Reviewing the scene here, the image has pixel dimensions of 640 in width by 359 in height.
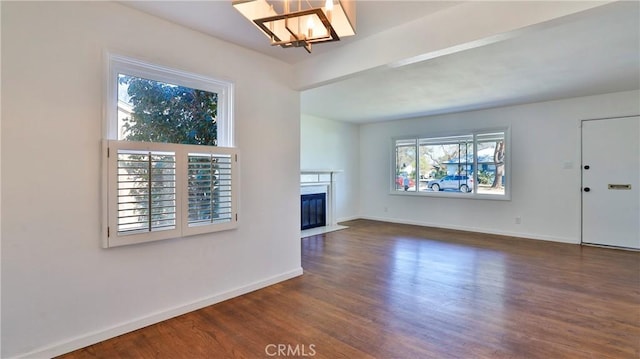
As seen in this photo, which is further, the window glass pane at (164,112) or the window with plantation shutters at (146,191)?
the window glass pane at (164,112)

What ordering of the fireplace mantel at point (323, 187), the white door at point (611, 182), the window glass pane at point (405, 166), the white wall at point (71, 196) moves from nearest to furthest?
the white wall at point (71, 196), the white door at point (611, 182), the fireplace mantel at point (323, 187), the window glass pane at point (405, 166)

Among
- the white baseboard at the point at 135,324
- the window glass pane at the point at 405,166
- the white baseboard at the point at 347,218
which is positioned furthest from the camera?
the white baseboard at the point at 347,218

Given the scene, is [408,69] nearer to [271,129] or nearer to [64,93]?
[271,129]

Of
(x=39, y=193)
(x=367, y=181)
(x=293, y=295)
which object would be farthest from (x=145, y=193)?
(x=367, y=181)

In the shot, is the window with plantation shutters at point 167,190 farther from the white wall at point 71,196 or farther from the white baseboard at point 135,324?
the white baseboard at point 135,324

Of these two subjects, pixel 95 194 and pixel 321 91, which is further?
pixel 321 91

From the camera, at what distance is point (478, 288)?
320 cm

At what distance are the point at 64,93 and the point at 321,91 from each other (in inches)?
122

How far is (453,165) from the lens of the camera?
6484 mm

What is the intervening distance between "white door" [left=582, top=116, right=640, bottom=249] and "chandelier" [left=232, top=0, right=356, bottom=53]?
5125 mm

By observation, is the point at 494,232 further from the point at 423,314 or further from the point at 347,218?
the point at 423,314

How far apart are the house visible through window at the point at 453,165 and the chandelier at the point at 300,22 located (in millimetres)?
5031

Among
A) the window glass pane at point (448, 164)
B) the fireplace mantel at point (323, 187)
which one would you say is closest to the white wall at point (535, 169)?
the window glass pane at point (448, 164)

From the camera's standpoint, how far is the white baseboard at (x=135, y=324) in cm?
202
